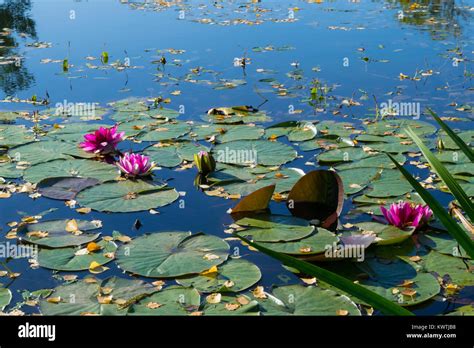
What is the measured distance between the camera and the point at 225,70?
7.82 m

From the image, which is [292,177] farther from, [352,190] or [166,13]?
[166,13]

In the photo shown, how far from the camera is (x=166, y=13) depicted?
11.8m

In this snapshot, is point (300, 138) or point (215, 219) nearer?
point (215, 219)

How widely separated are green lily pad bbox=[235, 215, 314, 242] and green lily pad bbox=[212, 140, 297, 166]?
978 mm

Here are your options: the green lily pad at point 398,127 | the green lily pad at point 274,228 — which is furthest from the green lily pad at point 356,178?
the green lily pad at point 398,127

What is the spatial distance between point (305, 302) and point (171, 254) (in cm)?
87

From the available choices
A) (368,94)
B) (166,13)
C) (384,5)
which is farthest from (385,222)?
(384,5)

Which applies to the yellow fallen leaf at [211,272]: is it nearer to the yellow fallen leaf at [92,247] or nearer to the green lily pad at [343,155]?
the yellow fallen leaf at [92,247]

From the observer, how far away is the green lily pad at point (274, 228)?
3938mm

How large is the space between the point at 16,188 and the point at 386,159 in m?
2.78

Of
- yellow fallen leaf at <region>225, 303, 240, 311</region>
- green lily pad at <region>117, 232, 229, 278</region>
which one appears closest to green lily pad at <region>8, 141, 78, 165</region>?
green lily pad at <region>117, 232, 229, 278</region>

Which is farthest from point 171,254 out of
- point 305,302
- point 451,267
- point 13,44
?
point 13,44

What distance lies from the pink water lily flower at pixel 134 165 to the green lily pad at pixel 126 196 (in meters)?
0.08

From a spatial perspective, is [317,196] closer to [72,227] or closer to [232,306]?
[232,306]
